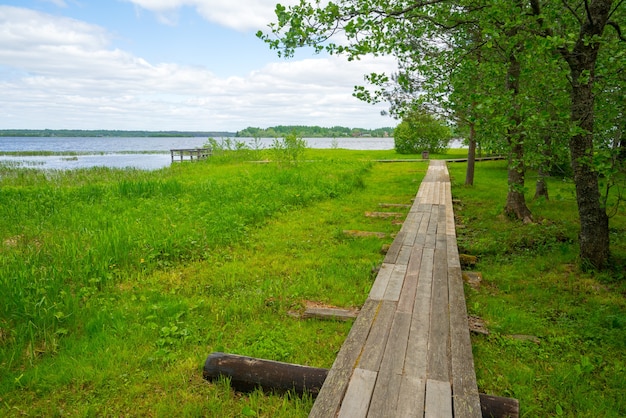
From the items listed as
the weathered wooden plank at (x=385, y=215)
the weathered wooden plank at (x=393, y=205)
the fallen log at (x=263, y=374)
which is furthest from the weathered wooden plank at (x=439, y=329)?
the weathered wooden plank at (x=393, y=205)

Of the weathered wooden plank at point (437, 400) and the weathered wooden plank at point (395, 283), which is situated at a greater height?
the weathered wooden plank at point (395, 283)

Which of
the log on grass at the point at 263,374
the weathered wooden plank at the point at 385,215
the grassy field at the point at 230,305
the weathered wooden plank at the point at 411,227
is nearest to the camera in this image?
the log on grass at the point at 263,374

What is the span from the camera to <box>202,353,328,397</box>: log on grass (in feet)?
11.0

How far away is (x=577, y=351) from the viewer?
4.27 meters

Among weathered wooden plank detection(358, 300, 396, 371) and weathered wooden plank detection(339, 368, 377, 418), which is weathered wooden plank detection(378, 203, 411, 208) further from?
weathered wooden plank detection(339, 368, 377, 418)

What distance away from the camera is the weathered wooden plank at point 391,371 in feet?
8.91

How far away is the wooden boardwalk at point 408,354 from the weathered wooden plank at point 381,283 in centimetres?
1

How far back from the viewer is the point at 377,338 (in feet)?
11.9

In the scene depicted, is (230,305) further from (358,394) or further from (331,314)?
(358,394)

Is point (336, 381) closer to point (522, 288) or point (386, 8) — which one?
point (522, 288)

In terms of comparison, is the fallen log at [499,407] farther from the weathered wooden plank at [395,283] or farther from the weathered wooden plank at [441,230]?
the weathered wooden plank at [441,230]

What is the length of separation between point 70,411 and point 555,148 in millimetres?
7391

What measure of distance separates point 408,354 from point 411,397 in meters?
0.56

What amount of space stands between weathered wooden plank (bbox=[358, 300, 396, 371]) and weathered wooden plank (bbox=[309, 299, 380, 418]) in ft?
0.15
